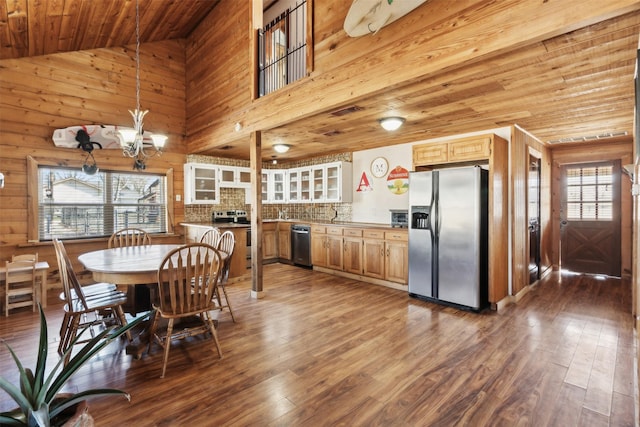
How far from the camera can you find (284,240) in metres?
6.57

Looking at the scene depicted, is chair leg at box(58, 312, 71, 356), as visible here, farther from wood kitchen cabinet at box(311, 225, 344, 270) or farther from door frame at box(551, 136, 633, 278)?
door frame at box(551, 136, 633, 278)

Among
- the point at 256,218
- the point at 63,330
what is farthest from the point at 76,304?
the point at 256,218

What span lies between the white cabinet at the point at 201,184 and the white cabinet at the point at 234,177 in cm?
12

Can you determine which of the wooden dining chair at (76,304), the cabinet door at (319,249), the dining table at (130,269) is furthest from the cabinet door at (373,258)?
the wooden dining chair at (76,304)

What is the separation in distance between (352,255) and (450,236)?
179cm

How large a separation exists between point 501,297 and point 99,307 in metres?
4.27

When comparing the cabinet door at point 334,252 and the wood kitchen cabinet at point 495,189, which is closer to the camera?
the wood kitchen cabinet at point 495,189

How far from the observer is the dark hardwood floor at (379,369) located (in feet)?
6.31

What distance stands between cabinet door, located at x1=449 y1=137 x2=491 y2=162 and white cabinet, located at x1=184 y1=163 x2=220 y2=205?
4.16 meters

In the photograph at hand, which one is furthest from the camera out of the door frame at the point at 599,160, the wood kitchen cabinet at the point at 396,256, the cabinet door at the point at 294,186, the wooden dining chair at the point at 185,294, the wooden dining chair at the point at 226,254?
the cabinet door at the point at 294,186

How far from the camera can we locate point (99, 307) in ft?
8.43

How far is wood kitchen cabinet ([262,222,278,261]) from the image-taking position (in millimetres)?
6488

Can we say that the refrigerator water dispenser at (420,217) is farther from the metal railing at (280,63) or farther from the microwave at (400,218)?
the metal railing at (280,63)

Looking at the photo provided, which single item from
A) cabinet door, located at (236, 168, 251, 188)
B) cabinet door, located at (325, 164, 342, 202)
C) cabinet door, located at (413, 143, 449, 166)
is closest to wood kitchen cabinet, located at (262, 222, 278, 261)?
cabinet door, located at (236, 168, 251, 188)
